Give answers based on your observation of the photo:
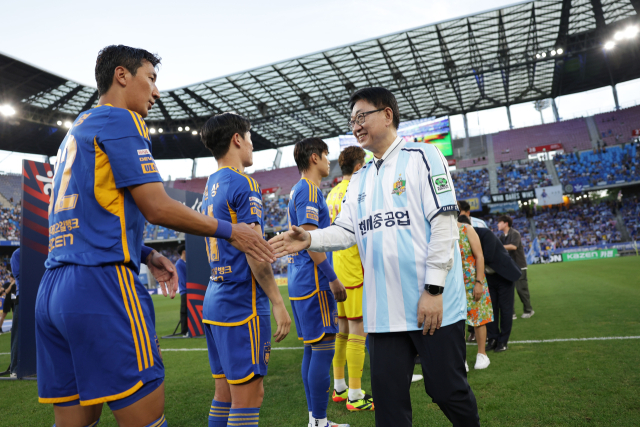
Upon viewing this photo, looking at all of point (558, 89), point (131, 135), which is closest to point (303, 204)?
point (131, 135)

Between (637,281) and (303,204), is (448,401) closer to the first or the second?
(303,204)

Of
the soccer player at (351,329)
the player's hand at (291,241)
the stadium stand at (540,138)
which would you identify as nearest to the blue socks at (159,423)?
the player's hand at (291,241)

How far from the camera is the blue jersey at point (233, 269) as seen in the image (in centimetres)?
230

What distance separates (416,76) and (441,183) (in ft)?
106

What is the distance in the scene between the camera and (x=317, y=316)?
10.9 ft

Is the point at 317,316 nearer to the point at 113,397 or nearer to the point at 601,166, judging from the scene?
the point at 113,397

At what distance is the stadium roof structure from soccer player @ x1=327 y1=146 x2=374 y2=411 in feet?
79.2

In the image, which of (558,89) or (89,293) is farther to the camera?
(558,89)

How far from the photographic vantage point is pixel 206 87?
30.3m

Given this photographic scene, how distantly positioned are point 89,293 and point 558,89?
150 feet

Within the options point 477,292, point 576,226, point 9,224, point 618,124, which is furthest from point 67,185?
point 618,124

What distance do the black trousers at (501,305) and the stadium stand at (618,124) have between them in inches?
1589

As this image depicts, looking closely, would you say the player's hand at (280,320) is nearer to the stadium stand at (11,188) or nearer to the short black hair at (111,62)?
the short black hair at (111,62)

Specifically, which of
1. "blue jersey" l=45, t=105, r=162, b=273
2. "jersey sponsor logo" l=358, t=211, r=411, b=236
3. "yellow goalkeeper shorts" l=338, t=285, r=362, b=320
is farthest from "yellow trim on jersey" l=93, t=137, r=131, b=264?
"yellow goalkeeper shorts" l=338, t=285, r=362, b=320
